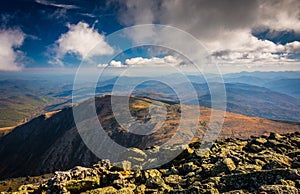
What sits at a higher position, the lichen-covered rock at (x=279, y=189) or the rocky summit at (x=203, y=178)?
the lichen-covered rock at (x=279, y=189)

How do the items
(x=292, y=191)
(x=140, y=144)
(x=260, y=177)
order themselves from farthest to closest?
(x=140, y=144), (x=260, y=177), (x=292, y=191)

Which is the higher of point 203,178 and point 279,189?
point 279,189

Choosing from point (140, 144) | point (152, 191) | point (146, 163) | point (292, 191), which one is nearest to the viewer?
point (292, 191)

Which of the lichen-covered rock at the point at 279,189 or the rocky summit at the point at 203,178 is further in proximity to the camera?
the rocky summit at the point at 203,178

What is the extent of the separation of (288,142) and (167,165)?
2612cm

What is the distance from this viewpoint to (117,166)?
35.7 metres

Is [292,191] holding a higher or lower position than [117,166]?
higher

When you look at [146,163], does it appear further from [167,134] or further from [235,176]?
[167,134]

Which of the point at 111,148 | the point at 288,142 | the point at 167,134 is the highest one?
the point at 288,142

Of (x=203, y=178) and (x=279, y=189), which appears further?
(x=203, y=178)

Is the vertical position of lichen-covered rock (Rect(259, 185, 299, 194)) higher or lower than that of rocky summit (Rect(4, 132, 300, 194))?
higher

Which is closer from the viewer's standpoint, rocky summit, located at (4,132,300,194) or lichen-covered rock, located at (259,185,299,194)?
lichen-covered rock, located at (259,185,299,194)

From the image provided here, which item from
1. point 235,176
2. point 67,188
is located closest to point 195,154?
point 235,176

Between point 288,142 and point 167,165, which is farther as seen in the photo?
point 288,142
